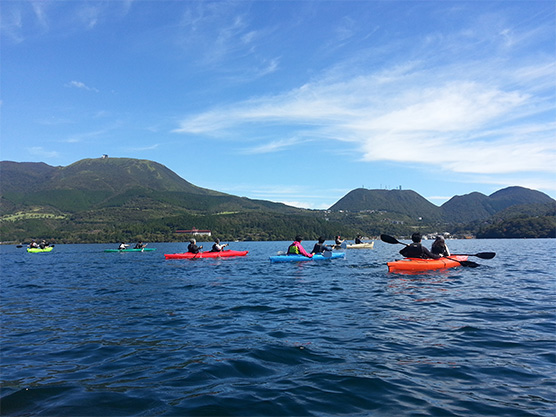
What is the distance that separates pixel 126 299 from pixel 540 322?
14.2 metres

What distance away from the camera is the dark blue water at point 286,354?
5250 mm

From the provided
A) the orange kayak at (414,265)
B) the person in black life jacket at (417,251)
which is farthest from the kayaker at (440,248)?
the person in black life jacket at (417,251)

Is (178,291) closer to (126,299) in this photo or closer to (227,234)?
(126,299)

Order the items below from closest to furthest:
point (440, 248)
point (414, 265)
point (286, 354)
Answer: point (286, 354)
point (414, 265)
point (440, 248)

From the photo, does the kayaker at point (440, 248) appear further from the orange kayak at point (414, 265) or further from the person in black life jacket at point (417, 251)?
the person in black life jacket at point (417, 251)

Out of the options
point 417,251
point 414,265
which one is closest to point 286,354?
point 414,265

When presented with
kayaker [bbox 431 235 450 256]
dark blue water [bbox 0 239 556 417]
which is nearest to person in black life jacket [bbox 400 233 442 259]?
kayaker [bbox 431 235 450 256]

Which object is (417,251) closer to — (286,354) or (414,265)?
(414,265)

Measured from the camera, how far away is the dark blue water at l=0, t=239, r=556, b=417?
17.2 feet

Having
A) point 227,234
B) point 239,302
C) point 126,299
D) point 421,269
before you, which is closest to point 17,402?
point 239,302

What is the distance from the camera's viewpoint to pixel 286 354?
731 cm

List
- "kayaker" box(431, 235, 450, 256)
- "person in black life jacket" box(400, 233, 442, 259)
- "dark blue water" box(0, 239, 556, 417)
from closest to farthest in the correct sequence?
"dark blue water" box(0, 239, 556, 417)
"person in black life jacket" box(400, 233, 442, 259)
"kayaker" box(431, 235, 450, 256)

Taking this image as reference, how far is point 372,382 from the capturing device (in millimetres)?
5887

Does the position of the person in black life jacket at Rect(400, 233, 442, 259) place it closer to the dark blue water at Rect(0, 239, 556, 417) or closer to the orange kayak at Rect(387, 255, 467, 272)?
the orange kayak at Rect(387, 255, 467, 272)
